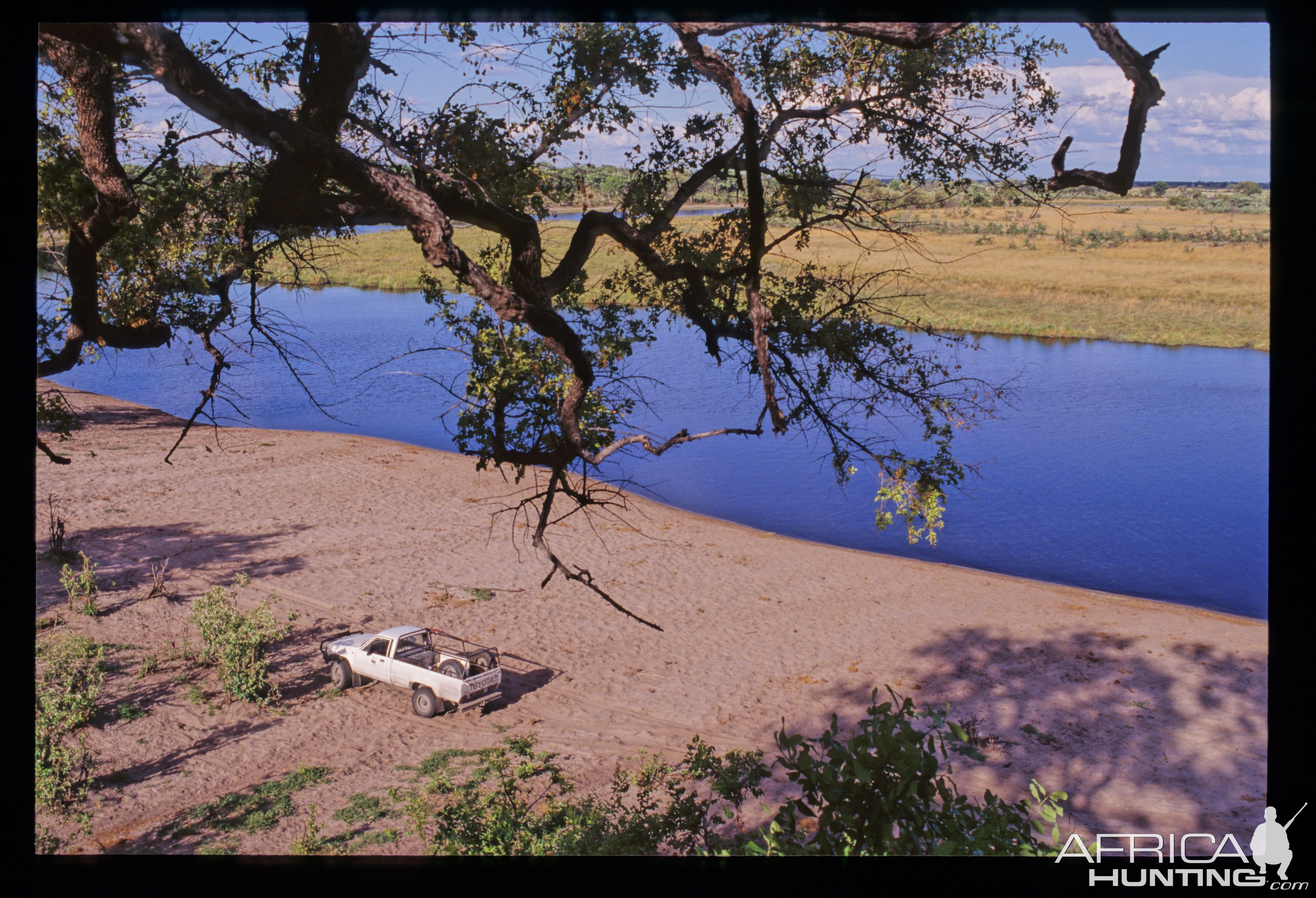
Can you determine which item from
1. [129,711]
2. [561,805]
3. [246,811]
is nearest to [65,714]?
[129,711]

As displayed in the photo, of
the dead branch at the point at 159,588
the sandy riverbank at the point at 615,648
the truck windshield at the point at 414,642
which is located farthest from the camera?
the dead branch at the point at 159,588

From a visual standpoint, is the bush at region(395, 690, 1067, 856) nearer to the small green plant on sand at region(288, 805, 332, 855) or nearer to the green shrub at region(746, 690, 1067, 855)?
the green shrub at region(746, 690, 1067, 855)

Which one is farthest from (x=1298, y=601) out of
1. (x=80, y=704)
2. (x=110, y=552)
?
(x=110, y=552)

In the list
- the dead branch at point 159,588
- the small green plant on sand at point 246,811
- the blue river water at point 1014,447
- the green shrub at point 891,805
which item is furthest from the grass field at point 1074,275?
the green shrub at point 891,805

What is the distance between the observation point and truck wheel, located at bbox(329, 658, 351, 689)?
11.4 meters

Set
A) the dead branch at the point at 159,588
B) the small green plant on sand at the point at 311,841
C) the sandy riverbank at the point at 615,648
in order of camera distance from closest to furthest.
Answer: the small green plant on sand at the point at 311,841, the sandy riverbank at the point at 615,648, the dead branch at the point at 159,588

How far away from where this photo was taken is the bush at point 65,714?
8578 millimetres

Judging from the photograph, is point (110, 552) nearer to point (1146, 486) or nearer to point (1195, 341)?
point (1146, 486)

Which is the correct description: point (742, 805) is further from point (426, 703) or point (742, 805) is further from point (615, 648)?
point (615, 648)

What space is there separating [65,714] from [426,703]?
149 inches

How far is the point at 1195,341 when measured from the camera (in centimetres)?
3353

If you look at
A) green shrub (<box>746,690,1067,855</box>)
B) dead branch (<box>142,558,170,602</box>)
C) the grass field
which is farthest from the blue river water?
green shrub (<box>746,690,1067,855</box>)

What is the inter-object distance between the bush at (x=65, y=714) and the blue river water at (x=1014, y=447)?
479 centimetres

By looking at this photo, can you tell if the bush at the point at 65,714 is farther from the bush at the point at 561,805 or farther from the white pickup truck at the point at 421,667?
the bush at the point at 561,805
